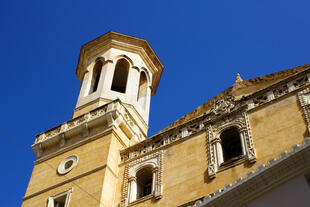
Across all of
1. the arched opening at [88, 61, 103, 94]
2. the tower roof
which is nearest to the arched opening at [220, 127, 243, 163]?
the arched opening at [88, 61, 103, 94]

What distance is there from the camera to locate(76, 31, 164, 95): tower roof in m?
22.8

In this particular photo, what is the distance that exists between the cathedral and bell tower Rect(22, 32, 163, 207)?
41 mm

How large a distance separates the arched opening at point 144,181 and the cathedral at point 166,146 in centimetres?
3

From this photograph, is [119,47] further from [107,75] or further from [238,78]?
[238,78]

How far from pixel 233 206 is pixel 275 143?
204 inches

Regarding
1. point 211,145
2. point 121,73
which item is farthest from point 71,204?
point 121,73

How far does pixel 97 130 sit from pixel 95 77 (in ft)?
16.4

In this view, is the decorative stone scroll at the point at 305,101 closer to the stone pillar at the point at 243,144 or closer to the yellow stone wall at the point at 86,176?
the stone pillar at the point at 243,144

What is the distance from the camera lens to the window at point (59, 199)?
53.0 feet

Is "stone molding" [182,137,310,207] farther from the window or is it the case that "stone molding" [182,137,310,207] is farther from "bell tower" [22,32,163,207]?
the window

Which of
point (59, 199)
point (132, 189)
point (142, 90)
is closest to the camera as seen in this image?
point (132, 189)

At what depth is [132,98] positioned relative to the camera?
20578mm

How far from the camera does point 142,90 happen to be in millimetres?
22469

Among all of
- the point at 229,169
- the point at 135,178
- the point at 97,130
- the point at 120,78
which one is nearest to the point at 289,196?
the point at 229,169
